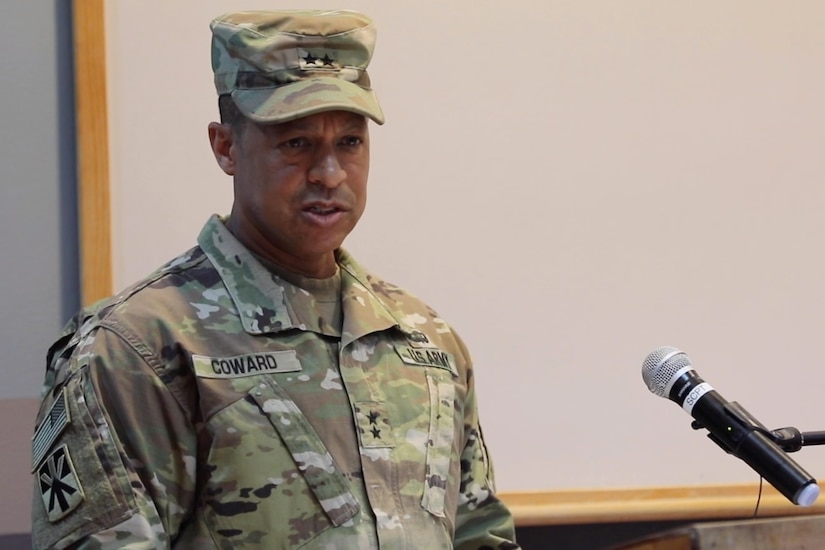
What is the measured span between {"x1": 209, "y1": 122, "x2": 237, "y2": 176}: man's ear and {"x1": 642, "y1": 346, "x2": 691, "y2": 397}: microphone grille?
21.8 inches

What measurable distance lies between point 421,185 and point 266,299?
666 mm

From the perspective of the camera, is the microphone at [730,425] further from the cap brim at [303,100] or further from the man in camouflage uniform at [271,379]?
the cap brim at [303,100]

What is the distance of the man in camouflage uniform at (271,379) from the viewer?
125cm

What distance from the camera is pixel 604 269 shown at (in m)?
2.07

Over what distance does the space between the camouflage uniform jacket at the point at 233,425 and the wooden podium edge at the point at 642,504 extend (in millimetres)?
605

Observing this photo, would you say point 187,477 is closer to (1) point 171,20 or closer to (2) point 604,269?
(1) point 171,20

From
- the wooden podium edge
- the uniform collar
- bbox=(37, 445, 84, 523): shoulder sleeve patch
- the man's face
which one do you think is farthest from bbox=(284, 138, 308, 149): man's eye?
the wooden podium edge

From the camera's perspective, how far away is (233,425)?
4.20 feet

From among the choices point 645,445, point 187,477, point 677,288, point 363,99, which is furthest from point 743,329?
point 187,477

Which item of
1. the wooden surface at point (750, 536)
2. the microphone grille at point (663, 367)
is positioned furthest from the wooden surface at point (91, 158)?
the wooden surface at point (750, 536)

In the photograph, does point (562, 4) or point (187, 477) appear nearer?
point (187, 477)

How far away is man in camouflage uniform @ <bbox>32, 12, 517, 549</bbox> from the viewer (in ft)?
A: 4.09

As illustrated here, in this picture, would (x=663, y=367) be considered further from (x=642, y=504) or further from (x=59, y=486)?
(x=642, y=504)

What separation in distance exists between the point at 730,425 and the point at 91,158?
1.12m
